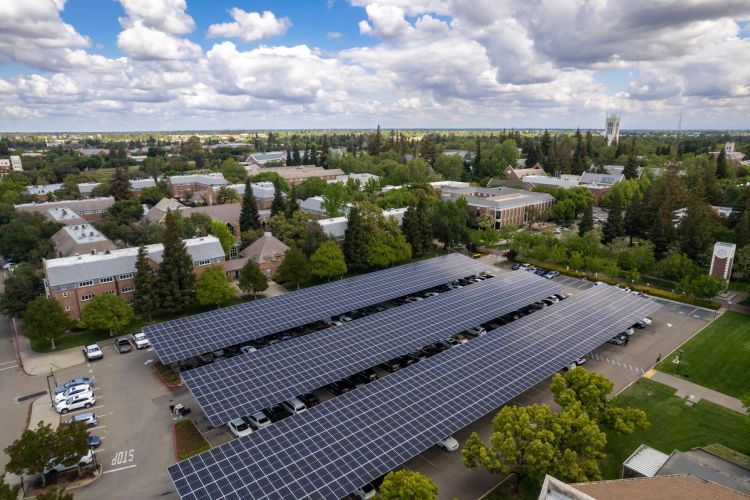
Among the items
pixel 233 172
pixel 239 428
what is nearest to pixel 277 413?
pixel 239 428

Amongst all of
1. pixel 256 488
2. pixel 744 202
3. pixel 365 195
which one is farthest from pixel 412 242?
pixel 744 202

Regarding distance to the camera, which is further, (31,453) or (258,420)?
(258,420)

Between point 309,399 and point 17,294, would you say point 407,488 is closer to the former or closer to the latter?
point 309,399

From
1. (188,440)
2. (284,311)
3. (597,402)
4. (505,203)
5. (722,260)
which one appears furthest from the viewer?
(505,203)

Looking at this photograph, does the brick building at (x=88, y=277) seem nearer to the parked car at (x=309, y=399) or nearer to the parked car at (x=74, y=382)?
the parked car at (x=74, y=382)

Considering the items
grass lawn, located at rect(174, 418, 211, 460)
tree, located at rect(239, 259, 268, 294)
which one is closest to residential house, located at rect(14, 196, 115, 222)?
tree, located at rect(239, 259, 268, 294)

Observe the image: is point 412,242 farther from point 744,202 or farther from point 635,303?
point 744,202

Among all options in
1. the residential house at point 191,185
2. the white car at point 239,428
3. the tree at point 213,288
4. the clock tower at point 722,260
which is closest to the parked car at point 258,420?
the white car at point 239,428
